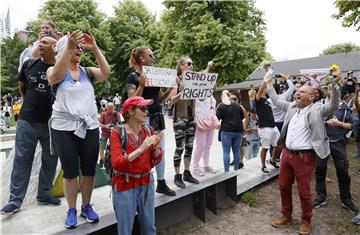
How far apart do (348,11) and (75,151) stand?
1351 cm

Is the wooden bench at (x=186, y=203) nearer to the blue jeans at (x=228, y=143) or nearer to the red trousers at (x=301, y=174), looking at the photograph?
the blue jeans at (x=228, y=143)

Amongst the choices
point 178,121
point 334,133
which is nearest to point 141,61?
point 178,121

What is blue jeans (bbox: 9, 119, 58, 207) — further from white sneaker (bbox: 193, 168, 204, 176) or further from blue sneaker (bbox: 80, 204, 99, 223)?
white sneaker (bbox: 193, 168, 204, 176)

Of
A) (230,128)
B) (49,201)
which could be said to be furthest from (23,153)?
(230,128)

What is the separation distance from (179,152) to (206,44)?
1649 cm

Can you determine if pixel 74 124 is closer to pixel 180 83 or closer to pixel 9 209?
pixel 9 209

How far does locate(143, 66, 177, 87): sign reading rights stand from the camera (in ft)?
11.4

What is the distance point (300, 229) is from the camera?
163 inches

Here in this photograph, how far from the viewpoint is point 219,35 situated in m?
19.6

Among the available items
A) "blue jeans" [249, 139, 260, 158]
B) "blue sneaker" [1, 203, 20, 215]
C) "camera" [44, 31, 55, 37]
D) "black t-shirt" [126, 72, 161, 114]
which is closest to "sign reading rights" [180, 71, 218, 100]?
"black t-shirt" [126, 72, 161, 114]

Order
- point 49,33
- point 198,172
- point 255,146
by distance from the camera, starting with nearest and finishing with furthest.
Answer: point 49,33, point 198,172, point 255,146

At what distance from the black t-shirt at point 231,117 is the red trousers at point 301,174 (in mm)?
1739

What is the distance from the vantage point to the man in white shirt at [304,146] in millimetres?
3955

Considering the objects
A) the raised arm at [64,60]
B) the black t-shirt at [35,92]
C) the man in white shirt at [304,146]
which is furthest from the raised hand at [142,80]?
the man in white shirt at [304,146]
